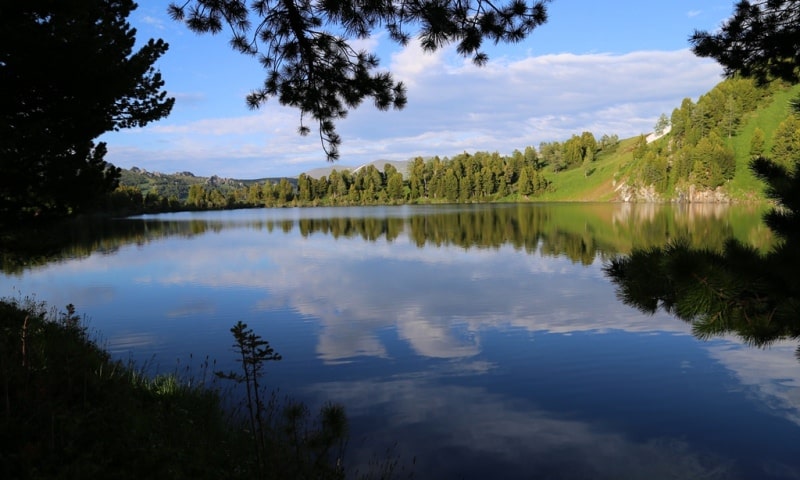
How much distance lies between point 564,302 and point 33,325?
18.8m

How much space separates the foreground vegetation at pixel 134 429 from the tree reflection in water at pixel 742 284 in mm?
3704

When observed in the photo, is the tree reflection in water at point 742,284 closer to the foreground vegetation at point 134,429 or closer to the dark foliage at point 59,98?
the foreground vegetation at point 134,429

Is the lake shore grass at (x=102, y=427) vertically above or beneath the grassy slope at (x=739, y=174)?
beneath

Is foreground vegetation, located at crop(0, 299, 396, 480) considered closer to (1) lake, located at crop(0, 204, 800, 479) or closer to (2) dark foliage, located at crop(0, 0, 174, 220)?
(1) lake, located at crop(0, 204, 800, 479)

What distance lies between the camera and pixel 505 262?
107 ft

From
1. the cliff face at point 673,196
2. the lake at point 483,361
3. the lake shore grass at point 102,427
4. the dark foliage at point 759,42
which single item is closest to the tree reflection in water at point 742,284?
the dark foliage at point 759,42

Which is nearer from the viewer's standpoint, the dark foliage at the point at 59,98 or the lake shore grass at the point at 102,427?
the lake shore grass at the point at 102,427

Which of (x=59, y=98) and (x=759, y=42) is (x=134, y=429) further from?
(x=759, y=42)

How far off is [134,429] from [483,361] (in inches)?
365

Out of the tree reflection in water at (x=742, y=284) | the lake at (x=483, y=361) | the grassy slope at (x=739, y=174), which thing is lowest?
the lake at (x=483, y=361)

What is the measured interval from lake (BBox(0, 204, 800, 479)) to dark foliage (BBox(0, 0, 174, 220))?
6.22 feet

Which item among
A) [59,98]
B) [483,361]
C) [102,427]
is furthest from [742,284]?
[59,98]

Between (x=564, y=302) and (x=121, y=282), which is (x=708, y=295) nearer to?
(x=564, y=302)

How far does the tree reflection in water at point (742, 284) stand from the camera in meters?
3.88
